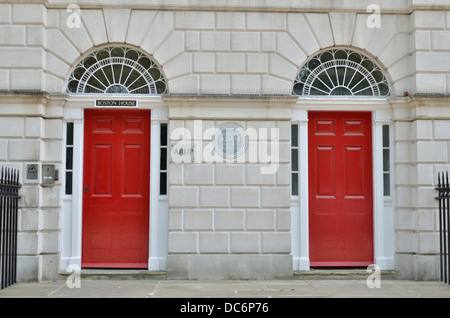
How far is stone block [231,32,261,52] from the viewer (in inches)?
377

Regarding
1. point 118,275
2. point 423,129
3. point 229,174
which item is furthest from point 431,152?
point 118,275

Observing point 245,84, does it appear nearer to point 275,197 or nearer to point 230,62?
point 230,62

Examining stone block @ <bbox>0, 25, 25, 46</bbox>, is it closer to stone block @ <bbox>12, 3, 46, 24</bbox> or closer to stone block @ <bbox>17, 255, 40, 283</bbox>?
stone block @ <bbox>12, 3, 46, 24</bbox>

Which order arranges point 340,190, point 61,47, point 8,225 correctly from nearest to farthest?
point 8,225, point 61,47, point 340,190

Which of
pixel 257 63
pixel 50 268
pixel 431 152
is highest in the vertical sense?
pixel 257 63

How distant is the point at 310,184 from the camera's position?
32.1ft

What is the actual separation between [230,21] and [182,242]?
4.07 metres

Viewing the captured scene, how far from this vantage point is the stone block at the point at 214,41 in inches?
376

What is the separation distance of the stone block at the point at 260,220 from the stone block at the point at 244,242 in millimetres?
125

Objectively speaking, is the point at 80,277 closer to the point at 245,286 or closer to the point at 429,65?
the point at 245,286

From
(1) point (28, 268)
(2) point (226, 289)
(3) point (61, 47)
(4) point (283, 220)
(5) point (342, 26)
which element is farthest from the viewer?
(5) point (342, 26)

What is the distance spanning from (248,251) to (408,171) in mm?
3251

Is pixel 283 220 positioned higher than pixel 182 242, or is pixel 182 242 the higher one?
pixel 283 220

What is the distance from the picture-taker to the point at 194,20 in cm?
959
